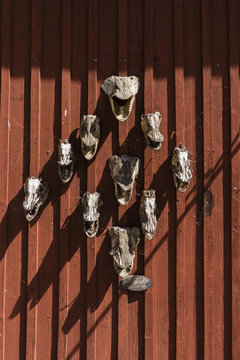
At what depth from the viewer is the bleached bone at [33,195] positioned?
2.77m

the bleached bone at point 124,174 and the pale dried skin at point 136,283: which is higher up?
the bleached bone at point 124,174

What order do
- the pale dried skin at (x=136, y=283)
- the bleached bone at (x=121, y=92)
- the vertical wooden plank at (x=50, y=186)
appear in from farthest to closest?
1. the vertical wooden plank at (x=50, y=186)
2. the pale dried skin at (x=136, y=283)
3. the bleached bone at (x=121, y=92)

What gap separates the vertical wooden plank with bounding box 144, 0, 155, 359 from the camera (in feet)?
9.32

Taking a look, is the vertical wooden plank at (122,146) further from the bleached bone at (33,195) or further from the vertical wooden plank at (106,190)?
the bleached bone at (33,195)

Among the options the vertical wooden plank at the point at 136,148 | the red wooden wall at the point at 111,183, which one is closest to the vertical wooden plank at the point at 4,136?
the red wooden wall at the point at 111,183

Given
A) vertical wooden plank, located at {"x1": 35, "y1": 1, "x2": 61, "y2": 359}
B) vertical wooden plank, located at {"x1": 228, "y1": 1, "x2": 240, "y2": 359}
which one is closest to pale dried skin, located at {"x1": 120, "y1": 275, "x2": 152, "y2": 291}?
vertical wooden plank, located at {"x1": 35, "y1": 1, "x2": 61, "y2": 359}

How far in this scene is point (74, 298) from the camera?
2885 millimetres

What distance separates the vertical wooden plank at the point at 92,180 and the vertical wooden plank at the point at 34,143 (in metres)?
0.58

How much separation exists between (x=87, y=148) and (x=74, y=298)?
5.43ft

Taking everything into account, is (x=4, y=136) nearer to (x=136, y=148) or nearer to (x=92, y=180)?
(x=92, y=180)

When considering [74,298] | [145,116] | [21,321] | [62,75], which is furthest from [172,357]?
[62,75]

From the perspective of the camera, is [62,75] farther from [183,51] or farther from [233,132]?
[233,132]

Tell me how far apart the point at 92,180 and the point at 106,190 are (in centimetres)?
19

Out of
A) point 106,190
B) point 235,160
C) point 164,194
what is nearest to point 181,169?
point 164,194
